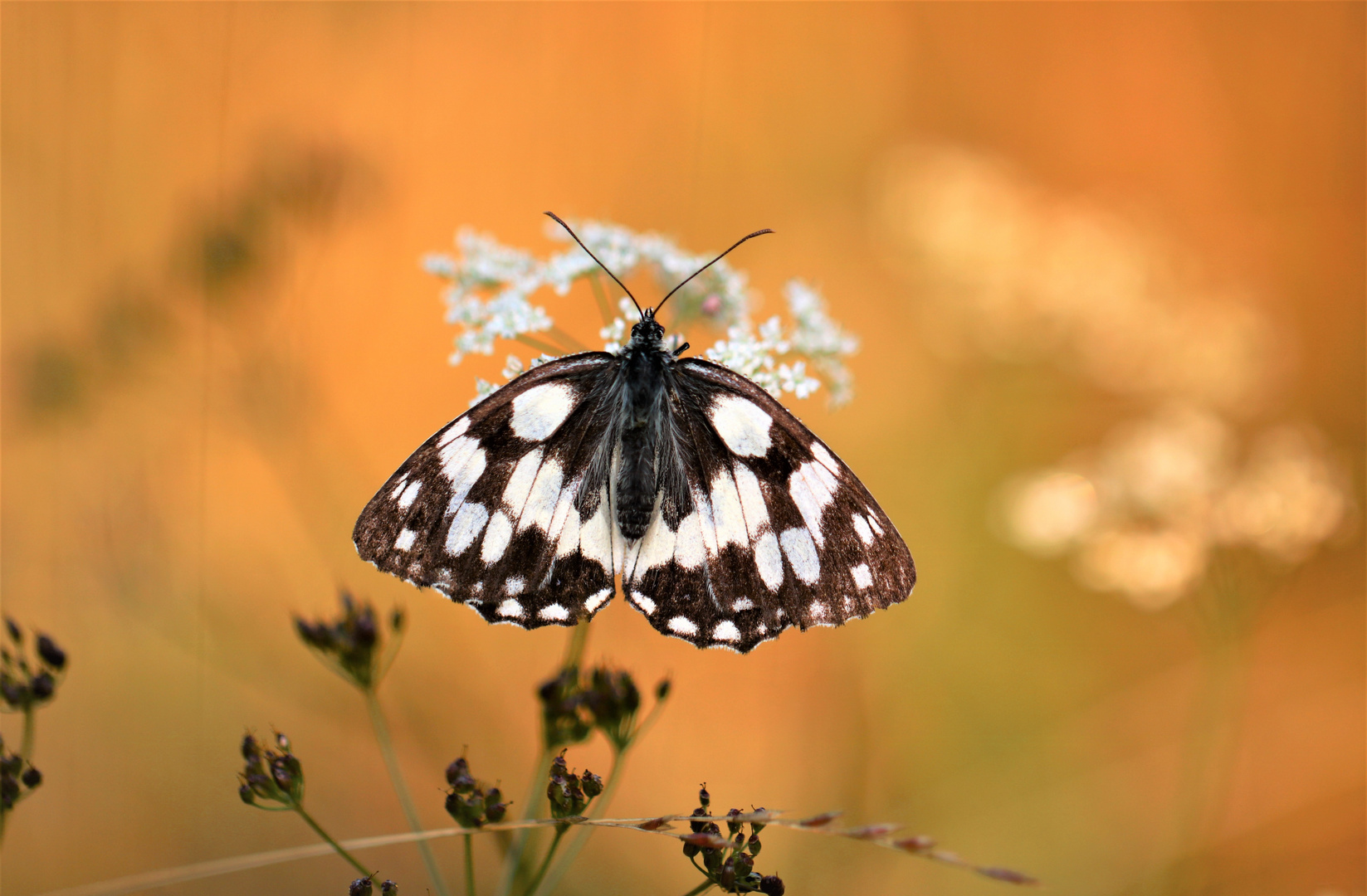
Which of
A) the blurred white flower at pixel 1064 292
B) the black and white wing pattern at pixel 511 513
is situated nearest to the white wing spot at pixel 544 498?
the black and white wing pattern at pixel 511 513

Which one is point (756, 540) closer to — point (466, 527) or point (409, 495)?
point (466, 527)

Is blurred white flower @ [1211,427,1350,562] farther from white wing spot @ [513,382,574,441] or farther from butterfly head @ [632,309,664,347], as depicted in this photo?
white wing spot @ [513,382,574,441]

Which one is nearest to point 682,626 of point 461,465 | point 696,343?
point 461,465

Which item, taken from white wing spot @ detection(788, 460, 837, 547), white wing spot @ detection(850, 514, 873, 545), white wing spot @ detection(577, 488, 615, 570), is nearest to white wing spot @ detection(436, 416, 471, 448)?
white wing spot @ detection(577, 488, 615, 570)

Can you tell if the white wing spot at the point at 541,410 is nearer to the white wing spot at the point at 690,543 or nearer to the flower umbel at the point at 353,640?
the white wing spot at the point at 690,543

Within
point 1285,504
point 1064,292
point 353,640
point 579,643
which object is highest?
point 1064,292
